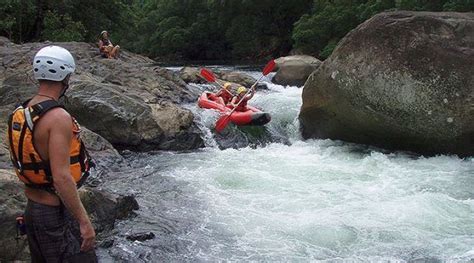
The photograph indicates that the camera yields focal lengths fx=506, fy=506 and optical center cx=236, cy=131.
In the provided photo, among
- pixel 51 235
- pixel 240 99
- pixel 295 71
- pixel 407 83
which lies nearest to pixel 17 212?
pixel 51 235

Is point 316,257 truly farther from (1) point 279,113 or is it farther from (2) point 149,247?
(1) point 279,113

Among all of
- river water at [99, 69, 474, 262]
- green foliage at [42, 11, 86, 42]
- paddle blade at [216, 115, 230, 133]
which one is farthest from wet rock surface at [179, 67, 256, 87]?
river water at [99, 69, 474, 262]

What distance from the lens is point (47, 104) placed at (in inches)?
95.0

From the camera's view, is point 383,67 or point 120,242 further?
point 383,67

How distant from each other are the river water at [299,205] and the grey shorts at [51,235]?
1925 millimetres

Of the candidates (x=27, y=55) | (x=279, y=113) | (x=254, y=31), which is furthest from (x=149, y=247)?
(x=254, y=31)

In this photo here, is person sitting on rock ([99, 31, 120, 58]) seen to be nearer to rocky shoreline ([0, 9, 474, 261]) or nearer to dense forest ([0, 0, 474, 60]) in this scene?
rocky shoreline ([0, 9, 474, 261])

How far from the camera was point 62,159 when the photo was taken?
2385mm

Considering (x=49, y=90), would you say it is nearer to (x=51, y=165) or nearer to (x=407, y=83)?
(x=51, y=165)

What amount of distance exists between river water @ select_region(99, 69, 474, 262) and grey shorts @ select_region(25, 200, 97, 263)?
193 centimetres

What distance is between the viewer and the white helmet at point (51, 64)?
8.09 feet

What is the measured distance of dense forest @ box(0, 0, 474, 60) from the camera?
18781mm

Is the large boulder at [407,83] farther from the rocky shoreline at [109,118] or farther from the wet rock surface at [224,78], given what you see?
the wet rock surface at [224,78]

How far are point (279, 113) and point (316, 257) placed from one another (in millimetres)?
6537
